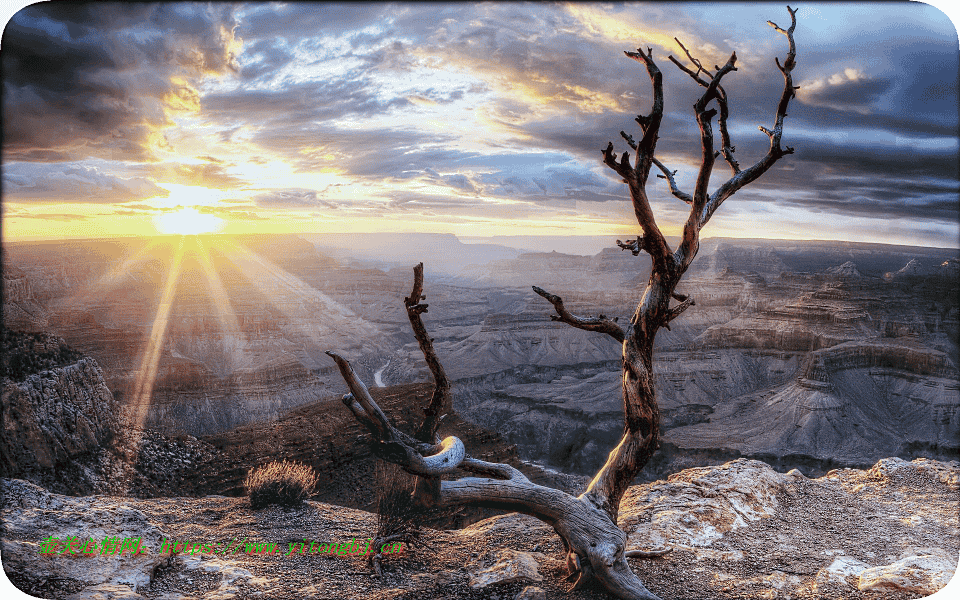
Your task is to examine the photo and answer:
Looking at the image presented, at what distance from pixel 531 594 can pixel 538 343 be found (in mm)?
35521

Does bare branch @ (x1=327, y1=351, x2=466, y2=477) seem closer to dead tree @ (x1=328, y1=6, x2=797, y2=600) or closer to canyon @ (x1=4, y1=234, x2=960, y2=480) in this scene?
dead tree @ (x1=328, y1=6, x2=797, y2=600)

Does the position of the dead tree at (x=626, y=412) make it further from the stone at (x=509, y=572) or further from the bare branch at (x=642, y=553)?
the stone at (x=509, y=572)

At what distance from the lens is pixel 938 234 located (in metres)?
9.79

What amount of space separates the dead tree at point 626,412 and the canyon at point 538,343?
12.4 metres

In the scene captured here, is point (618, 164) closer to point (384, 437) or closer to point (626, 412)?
point (626, 412)

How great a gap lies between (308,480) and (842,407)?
30.5 m

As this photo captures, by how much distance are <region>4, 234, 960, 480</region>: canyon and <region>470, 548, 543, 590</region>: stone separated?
12607 millimetres

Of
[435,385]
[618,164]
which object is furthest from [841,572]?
[618,164]

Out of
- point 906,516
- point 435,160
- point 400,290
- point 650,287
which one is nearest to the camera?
point 650,287

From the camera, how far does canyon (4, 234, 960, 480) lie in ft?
71.3

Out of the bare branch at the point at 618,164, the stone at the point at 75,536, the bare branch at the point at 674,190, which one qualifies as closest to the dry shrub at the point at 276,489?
the stone at the point at 75,536

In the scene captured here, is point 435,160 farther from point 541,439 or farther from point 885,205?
point 541,439

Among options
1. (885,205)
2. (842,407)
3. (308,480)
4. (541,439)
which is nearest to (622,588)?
(308,480)

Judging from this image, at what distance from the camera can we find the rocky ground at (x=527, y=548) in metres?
3.75
